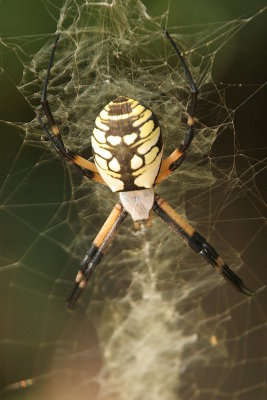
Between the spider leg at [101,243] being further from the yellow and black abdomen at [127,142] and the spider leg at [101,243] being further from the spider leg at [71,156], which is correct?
the yellow and black abdomen at [127,142]

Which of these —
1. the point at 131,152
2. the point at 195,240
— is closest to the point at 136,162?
the point at 131,152

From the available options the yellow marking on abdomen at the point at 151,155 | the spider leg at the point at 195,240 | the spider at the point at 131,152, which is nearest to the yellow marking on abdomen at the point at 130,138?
the spider at the point at 131,152

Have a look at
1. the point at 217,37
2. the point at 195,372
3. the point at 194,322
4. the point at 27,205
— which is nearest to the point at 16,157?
the point at 27,205

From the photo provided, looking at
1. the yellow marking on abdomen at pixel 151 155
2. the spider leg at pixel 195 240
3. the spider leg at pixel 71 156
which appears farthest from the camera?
the spider leg at pixel 195 240

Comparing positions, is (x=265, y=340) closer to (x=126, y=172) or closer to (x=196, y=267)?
(x=196, y=267)

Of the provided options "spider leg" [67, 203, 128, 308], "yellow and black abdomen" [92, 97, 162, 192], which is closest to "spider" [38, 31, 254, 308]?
"yellow and black abdomen" [92, 97, 162, 192]

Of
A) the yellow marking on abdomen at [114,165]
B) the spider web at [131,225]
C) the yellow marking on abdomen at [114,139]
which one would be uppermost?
the yellow marking on abdomen at [114,139]
